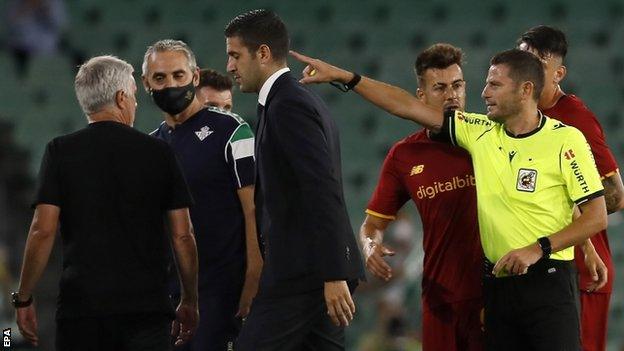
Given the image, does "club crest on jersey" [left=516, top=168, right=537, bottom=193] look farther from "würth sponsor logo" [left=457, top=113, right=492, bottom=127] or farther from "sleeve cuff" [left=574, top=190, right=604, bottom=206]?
"würth sponsor logo" [left=457, top=113, right=492, bottom=127]

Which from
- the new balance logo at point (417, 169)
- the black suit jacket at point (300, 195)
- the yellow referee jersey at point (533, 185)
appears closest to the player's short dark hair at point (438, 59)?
the new balance logo at point (417, 169)

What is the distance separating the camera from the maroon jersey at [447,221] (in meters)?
5.32

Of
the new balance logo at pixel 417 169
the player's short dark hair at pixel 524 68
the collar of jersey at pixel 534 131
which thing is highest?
the player's short dark hair at pixel 524 68

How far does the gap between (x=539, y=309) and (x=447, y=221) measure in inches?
25.8

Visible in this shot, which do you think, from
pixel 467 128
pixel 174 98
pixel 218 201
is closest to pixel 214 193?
pixel 218 201

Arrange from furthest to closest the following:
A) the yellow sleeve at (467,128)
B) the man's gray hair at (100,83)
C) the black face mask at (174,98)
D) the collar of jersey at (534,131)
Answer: the black face mask at (174,98) → the yellow sleeve at (467,128) → the collar of jersey at (534,131) → the man's gray hair at (100,83)

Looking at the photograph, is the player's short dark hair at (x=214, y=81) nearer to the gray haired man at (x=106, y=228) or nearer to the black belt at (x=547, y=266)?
the gray haired man at (x=106, y=228)

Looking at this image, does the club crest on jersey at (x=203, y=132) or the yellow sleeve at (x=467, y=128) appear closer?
the yellow sleeve at (x=467, y=128)

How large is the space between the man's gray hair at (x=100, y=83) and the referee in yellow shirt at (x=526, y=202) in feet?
2.17

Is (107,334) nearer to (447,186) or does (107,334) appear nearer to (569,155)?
(447,186)

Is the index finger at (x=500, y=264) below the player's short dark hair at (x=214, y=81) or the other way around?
below

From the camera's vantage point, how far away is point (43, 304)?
33.1 feet

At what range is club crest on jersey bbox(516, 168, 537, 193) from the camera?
15.9ft

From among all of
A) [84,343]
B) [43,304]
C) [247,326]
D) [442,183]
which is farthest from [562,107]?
[43,304]
